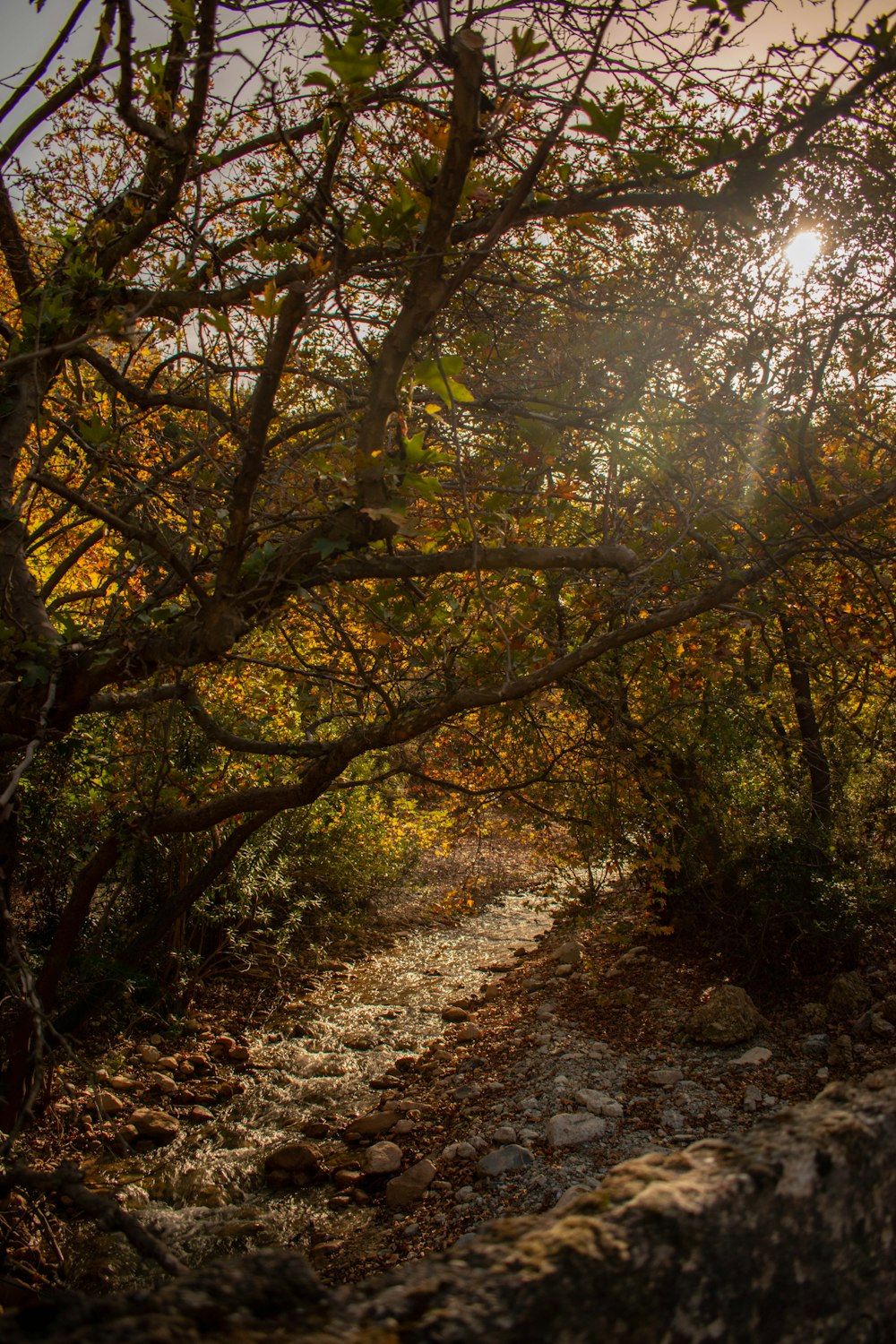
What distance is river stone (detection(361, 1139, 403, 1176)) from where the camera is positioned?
15.3 feet

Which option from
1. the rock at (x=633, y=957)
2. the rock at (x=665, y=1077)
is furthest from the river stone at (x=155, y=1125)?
the rock at (x=633, y=957)

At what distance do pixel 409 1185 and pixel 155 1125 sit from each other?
1769 mm

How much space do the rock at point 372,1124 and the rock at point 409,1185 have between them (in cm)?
62

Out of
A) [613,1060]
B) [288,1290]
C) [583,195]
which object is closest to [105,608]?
[583,195]

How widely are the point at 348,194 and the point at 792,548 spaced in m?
2.84

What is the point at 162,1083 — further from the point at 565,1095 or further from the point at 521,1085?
the point at 565,1095

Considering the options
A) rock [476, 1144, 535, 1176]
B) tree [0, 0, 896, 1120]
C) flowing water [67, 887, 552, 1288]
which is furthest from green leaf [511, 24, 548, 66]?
rock [476, 1144, 535, 1176]

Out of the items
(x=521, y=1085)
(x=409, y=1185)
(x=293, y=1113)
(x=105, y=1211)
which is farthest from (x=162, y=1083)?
(x=105, y=1211)

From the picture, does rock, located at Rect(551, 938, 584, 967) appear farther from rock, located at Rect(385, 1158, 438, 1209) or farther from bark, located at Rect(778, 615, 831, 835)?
rock, located at Rect(385, 1158, 438, 1209)

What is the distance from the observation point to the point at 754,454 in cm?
422

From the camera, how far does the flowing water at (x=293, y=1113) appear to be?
4184 mm

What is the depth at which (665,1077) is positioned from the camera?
5160 millimetres

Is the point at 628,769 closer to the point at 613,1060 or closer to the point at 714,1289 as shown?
the point at 613,1060

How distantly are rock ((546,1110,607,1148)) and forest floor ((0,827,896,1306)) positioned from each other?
0.01 meters
